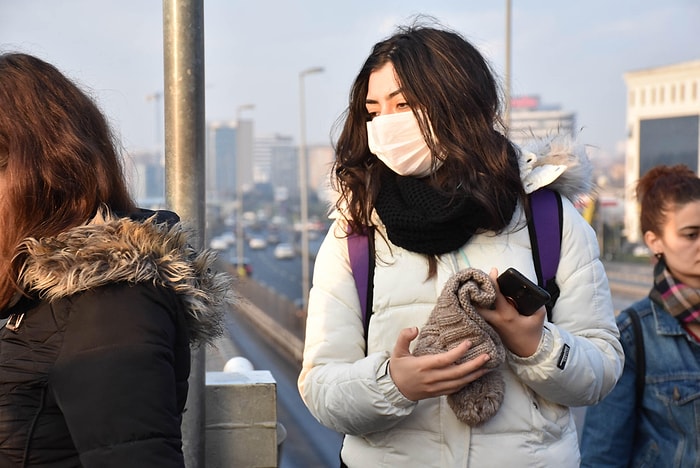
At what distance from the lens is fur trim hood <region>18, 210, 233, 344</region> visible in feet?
4.72

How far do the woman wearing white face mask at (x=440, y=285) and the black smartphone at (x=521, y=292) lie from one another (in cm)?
2

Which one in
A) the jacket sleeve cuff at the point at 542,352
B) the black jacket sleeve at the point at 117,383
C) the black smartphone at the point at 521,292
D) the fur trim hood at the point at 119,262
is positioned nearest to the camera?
the black jacket sleeve at the point at 117,383

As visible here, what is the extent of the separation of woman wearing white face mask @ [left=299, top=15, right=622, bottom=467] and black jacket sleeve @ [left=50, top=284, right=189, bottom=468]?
613 mm

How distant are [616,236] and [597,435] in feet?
263

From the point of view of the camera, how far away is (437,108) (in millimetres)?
2082

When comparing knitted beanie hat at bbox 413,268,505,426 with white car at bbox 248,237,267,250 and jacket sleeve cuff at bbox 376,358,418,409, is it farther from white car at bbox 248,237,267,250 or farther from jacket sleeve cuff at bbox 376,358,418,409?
white car at bbox 248,237,267,250

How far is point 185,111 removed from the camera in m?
2.57

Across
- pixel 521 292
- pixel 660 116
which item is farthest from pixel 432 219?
pixel 660 116

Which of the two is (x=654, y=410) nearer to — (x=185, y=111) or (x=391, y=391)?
(x=391, y=391)

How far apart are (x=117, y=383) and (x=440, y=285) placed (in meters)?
0.88

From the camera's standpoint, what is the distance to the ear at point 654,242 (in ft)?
9.65

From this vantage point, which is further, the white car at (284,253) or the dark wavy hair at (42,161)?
the white car at (284,253)

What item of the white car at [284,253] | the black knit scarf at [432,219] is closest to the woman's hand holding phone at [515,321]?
the black knit scarf at [432,219]

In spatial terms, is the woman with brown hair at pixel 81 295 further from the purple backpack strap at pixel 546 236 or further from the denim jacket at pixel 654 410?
the denim jacket at pixel 654 410
